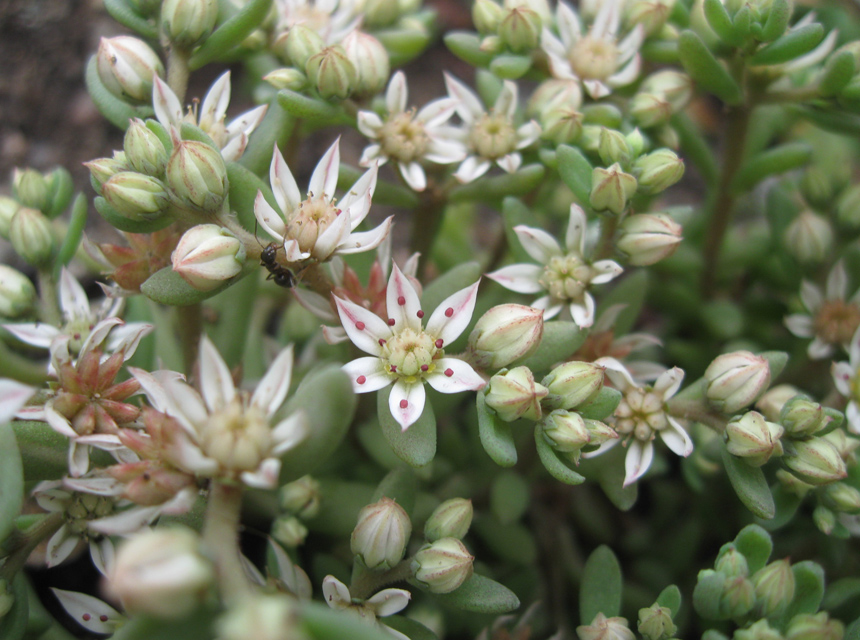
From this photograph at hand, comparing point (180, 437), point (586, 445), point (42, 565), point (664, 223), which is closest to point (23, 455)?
point (180, 437)

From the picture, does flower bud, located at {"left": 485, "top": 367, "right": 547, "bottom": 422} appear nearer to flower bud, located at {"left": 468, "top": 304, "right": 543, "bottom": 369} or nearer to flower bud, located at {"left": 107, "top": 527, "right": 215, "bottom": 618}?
flower bud, located at {"left": 468, "top": 304, "right": 543, "bottom": 369}

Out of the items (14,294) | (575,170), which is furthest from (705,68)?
(14,294)

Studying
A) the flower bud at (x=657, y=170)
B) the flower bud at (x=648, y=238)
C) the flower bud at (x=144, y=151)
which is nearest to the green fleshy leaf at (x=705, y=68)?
the flower bud at (x=657, y=170)

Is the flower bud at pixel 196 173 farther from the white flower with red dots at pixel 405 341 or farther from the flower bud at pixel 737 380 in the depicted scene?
the flower bud at pixel 737 380

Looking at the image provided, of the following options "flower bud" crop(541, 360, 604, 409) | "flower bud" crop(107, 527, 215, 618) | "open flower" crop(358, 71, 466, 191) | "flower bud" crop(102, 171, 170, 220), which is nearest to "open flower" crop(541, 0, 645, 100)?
"open flower" crop(358, 71, 466, 191)

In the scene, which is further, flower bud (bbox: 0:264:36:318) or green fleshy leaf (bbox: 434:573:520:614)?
flower bud (bbox: 0:264:36:318)

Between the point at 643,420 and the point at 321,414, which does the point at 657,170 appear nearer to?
the point at 643,420
